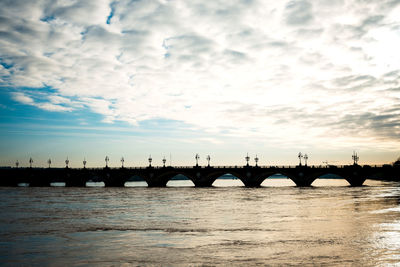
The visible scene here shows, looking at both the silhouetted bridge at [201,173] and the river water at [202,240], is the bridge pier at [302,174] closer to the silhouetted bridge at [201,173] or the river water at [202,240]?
the silhouetted bridge at [201,173]

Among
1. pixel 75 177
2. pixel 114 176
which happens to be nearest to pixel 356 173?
pixel 114 176

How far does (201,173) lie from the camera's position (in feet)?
366

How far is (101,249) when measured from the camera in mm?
21922

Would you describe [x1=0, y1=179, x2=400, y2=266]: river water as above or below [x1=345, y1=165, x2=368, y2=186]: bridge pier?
below

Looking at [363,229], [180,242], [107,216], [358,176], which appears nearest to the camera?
[180,242]

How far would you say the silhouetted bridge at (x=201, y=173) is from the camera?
103 meters

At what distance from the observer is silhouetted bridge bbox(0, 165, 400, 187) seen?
339ft

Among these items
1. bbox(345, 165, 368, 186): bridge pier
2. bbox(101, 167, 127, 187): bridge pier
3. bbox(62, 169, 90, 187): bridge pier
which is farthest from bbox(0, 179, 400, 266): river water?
bbox(62, 169, 90, 187): bridge pier

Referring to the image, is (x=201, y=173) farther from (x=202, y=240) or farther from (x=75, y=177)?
(x=202, y=240)

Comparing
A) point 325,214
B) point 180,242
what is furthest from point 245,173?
point 180,242

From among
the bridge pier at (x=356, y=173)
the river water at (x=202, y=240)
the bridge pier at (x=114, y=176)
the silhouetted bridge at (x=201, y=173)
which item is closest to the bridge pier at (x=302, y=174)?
the silhouetted bridge at (x=201, y=173)

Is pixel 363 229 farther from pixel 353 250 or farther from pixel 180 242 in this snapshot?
pixel 180 242

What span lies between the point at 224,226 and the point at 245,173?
77962mm

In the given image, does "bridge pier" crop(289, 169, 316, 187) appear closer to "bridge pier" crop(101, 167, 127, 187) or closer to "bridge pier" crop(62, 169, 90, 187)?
"bridge pier" crop(101, 167, 127, 187)
